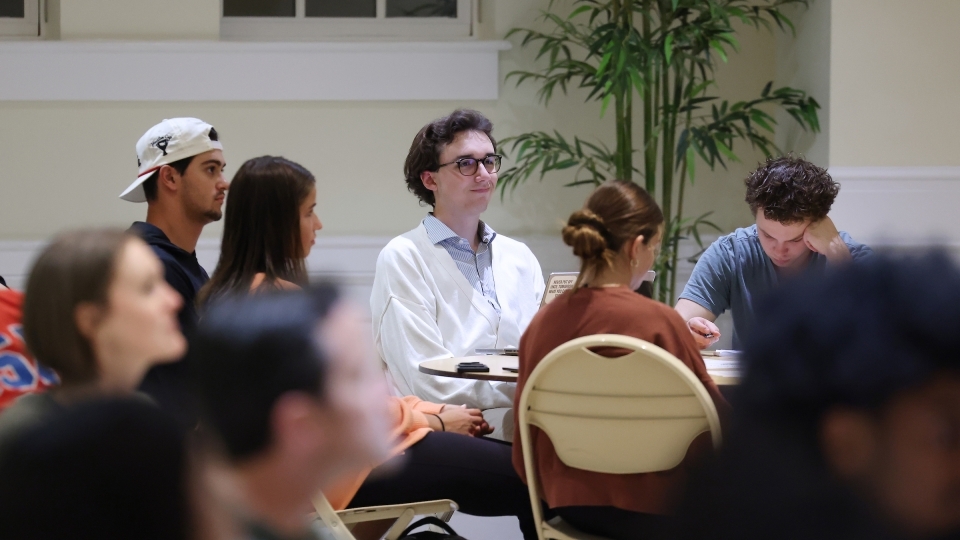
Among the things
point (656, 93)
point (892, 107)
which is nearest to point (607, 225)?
point (656, 93)

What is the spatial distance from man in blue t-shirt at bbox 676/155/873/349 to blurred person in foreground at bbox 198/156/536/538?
720 millimetres

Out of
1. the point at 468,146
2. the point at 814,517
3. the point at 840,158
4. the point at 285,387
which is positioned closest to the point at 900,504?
the point at 814,517

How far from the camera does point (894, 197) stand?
12.3 ft

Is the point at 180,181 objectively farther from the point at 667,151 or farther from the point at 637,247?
the point at 667,151

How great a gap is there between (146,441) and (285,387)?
92 mm

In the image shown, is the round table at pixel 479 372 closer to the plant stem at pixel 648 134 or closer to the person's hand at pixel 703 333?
the person's hand at pixel 703 333

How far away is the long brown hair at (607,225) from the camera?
182 centimetres

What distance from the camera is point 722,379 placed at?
184cm

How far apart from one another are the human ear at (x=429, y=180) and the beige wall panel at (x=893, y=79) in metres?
1.89

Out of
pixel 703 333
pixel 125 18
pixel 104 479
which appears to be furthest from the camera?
pixel 125 18

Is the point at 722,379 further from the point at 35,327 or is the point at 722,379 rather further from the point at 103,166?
the point at 103,166

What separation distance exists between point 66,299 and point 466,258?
1.78m

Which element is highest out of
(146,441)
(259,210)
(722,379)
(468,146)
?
(468,146)

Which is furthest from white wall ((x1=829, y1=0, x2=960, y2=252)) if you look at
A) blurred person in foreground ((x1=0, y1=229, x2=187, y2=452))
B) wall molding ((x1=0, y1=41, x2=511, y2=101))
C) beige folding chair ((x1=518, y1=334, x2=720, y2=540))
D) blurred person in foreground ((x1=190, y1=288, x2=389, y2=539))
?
blurred person in foreground ((x1=190, y1=288, x2=389, y2=539))
